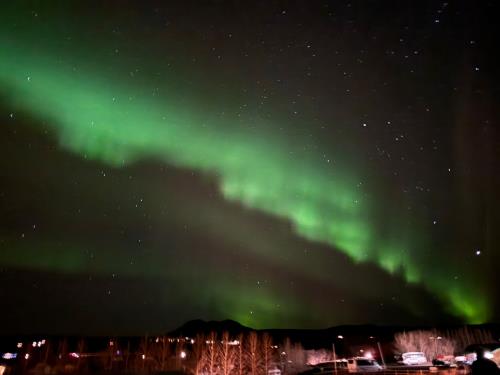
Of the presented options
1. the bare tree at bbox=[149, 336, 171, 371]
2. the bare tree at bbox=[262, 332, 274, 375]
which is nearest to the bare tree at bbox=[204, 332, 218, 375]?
the bare tree at bbox=[149, 336, 171, 371]

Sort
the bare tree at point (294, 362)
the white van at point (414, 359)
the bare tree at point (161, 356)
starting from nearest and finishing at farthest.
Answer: the white van at point (414, 359) < the bare tree at point (161, 356) < the bare tree at point (294, 362)

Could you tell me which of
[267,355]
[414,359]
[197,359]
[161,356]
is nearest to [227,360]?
[197,359]

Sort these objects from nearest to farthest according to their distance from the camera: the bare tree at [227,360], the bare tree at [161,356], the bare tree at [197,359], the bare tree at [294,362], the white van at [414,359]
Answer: the white van at [414,359]
the bare tree at [197,359]
the bare tree at [227,360]
the bare tree at [161,356]
the bare tree at [294,362]

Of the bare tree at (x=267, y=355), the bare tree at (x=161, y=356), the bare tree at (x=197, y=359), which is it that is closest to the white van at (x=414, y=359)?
the bare tree at (x=267, y=355)

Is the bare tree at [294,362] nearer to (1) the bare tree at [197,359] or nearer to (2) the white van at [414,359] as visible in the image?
(1) the bare tree at [197,359]

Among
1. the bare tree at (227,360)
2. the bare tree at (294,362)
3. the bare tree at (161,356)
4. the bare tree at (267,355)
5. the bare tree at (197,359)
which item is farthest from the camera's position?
the bare tree at (294,362)

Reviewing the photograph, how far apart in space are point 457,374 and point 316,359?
67.5 m

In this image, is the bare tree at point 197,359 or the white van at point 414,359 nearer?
the white van at point 414,359

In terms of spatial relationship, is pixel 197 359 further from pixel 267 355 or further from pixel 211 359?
pixel 267 355

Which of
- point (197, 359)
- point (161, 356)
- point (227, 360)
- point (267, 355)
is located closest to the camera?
point (197, 359)

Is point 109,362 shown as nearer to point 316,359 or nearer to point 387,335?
point 316,359

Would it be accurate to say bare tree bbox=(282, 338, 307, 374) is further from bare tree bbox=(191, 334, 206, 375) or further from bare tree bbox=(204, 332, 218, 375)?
bare tree bbox=(191, 334, 206, 375)

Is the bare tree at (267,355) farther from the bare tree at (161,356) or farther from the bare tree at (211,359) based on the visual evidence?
the bare tree at (161,356)

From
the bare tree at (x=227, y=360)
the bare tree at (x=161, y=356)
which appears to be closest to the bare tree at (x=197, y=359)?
the bare tree at (x=227, y=360)
